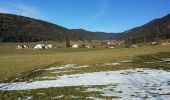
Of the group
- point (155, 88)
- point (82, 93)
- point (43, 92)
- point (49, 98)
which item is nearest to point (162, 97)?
point (155, 88)

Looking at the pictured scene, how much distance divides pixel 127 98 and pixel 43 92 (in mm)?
5909

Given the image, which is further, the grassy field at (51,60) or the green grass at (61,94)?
the grassy field at (51,60)

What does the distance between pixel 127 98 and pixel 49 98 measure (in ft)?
14.3

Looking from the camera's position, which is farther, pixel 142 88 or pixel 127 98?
pixel 142 88

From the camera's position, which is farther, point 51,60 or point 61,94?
point 51,60

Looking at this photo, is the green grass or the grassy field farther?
the grassy field

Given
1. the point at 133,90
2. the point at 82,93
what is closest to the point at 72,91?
the point at 82,93

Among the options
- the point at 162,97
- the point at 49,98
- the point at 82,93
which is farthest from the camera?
the point at 82,93

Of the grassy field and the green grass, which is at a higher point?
the green grass

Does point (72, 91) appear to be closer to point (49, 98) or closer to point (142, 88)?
point (49, 98)

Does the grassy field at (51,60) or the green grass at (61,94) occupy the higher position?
the green grass at (61,94)

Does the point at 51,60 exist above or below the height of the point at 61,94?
below

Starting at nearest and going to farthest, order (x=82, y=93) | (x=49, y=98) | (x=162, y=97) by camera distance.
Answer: (x=162, y=97) → (x=49, y=98) → (x=82, y=93)

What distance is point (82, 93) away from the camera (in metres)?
17.6
